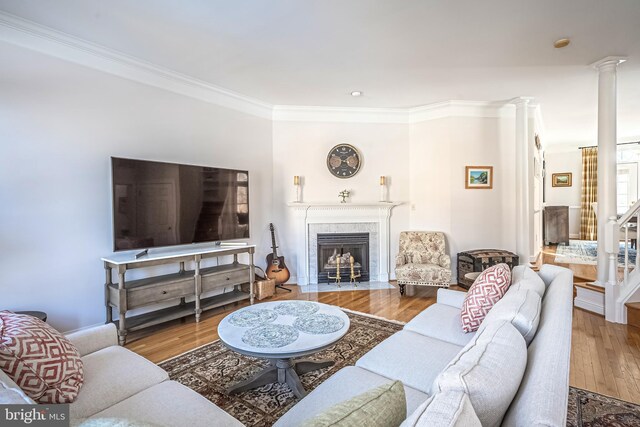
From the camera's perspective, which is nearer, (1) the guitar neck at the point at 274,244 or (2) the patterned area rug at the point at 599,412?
(2) the patterned area rug at the point at 599,412

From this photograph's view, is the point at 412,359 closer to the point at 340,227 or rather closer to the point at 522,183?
the point at 340,227

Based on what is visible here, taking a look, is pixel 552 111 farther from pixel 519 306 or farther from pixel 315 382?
pixel 315 382

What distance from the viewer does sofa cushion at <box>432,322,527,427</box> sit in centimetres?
79

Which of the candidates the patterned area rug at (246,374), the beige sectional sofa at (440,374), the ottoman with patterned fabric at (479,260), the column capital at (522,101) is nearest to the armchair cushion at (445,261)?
the ottoman with patterned fabric at (479,260)

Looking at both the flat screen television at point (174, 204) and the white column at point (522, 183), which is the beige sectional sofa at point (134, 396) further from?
the white column at point (522, 183)

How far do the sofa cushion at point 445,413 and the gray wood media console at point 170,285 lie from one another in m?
2.87

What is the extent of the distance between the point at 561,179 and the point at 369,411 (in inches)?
407

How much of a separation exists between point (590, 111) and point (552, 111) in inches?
26.7

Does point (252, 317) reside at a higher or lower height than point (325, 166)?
lower

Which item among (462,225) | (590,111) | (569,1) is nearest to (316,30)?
(569,1)

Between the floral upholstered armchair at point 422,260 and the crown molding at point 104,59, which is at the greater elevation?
the crown molding at point 104,59

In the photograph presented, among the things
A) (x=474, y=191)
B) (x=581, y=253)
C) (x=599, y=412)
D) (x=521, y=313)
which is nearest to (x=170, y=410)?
(x=521, y=313)

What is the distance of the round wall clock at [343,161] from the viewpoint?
4949mm

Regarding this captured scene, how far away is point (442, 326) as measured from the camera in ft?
6.80
